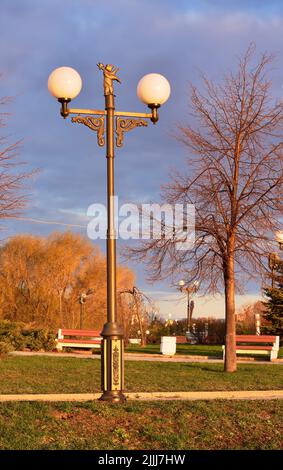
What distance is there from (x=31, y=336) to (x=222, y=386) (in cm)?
1475

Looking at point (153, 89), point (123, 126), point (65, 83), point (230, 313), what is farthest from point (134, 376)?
point (65, 83)

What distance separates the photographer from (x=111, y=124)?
10.4 meters

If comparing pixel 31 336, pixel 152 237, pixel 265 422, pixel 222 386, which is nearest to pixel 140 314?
pixel 31 336

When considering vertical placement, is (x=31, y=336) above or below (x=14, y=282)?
below

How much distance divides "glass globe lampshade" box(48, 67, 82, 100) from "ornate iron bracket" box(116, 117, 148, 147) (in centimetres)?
80

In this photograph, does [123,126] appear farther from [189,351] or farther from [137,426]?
[189,351]

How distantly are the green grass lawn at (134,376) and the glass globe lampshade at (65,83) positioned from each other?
5.91 metres

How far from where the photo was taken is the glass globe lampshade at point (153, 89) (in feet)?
34.6

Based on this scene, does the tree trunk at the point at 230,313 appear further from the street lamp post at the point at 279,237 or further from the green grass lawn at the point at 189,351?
the green grass lawn at the point at 189,351

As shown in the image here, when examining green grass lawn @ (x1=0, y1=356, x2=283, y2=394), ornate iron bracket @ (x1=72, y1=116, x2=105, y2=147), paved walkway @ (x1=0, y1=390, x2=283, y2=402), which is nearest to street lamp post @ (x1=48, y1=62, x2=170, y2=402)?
ornate iron bracket @ (x1=72, y1=116, x2=105, y2=147)

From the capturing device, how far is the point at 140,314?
3622cm

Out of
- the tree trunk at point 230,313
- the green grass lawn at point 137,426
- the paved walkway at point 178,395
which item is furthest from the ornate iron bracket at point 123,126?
the tree trunk at point 230,313

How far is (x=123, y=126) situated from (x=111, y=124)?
0.25 m
